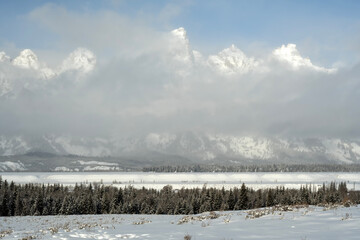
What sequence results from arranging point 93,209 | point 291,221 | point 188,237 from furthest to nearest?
1. point 93,209
2. point 291,221
3. point 188,237

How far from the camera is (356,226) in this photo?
2020cm

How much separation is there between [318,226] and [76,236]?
1455cm

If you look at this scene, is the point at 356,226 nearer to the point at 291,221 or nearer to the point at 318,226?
the point at 318,226

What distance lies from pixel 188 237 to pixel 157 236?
2.60 meters

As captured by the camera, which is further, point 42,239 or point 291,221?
point 291,221

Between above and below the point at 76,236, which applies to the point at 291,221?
above

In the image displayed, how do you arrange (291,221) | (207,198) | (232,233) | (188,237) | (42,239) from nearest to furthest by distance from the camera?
(188,237) → (232,233) → (42,239) → (291,221) → (207,198)

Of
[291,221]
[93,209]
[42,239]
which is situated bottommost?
[93,209]

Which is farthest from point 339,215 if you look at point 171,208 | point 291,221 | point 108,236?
point 171,208

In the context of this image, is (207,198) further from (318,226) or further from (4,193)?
(318,226)

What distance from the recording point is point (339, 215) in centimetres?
2511

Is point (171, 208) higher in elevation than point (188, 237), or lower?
lower

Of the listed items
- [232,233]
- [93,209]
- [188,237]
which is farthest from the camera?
[93,209]

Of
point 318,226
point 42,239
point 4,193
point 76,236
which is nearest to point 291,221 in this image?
point 318,226
